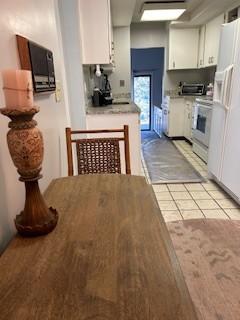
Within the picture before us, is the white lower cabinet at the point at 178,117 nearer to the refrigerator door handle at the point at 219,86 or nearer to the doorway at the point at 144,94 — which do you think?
the doorway at the point at 144,94

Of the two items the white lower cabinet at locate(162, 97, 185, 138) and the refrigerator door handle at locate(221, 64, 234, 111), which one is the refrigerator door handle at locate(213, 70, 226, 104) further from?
the white lower cabinet at locate(162, 97, 185, 138)

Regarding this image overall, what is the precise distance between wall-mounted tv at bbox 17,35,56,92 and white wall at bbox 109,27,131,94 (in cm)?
368

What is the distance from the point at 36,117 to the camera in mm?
1151

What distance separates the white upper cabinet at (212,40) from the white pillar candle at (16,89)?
4.20 metres

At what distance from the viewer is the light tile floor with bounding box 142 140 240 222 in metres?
2.18

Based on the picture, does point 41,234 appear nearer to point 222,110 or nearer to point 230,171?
point 230,171

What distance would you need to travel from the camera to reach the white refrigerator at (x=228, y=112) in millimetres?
2248

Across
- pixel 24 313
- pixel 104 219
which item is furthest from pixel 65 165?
pixel 24 313

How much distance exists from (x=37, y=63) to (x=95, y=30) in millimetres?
1569

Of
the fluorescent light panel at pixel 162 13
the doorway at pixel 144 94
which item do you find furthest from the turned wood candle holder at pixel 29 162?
the doorway at pixel 144 94

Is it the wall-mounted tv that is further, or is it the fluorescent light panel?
the fluorescent light panel

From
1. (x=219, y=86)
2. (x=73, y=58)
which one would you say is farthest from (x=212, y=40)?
(x=73, y=58)

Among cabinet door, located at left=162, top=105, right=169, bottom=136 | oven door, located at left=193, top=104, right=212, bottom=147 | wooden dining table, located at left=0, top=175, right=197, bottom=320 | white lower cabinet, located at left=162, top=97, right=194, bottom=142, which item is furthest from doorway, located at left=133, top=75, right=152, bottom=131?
wooden dining table, located at left=0, top=175, right=197, bottom=320

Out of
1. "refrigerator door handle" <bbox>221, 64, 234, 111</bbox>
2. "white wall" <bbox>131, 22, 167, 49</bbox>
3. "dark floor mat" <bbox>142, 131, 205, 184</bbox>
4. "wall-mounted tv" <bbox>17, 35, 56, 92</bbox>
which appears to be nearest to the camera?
"wall-mounted tv" <bbox>17, 35, 56, 92</bbox>
